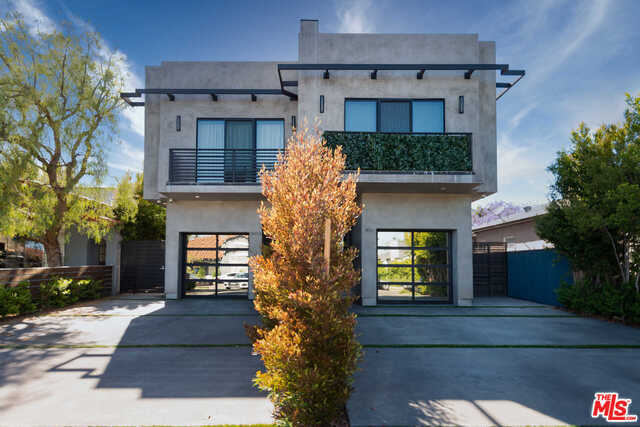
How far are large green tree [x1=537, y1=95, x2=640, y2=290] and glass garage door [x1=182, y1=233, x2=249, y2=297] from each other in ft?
32.1

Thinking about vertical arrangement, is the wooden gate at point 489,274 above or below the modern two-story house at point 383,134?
below

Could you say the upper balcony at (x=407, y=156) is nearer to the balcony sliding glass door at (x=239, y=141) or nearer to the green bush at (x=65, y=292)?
the balcony sliding glass door at (x=239, y=141)

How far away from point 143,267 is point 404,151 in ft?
37.6

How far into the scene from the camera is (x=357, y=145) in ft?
34.9

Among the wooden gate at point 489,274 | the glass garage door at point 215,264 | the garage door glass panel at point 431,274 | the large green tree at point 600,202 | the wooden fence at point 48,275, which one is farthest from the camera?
the wooden gate at point 489,274

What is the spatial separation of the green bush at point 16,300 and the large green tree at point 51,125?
1.78 meters

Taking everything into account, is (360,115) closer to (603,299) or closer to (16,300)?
(603,299)

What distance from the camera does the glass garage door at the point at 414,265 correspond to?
1180 centimetres

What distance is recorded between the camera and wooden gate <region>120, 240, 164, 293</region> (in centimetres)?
1508

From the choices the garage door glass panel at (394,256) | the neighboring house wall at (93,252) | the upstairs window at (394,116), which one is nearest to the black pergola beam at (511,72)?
the upstairs window at (394,116)

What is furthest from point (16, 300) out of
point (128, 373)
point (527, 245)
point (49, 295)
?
point (527, 245)

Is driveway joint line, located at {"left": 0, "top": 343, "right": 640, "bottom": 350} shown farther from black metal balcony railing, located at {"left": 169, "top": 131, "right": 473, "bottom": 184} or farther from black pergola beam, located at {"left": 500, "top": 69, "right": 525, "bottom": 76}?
black pergola beam, located at {"left": 500, "top": 69, "right": 525, "bottom": 76}

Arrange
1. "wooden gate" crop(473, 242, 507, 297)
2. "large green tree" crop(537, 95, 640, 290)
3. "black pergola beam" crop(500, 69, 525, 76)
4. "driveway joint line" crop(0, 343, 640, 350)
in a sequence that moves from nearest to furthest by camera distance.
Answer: "driveway joint line" crop(0, 343, 640, 350), "large green tree" crop(537, 95, 640, 290), "black pergola beam" crop(500, 69, 525, 76), "wooden gate" crop(473, 242, 507, 297)

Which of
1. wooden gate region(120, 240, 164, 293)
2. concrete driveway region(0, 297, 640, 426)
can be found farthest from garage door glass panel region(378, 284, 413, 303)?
wooden gate region(120, 240, 164, 293)
